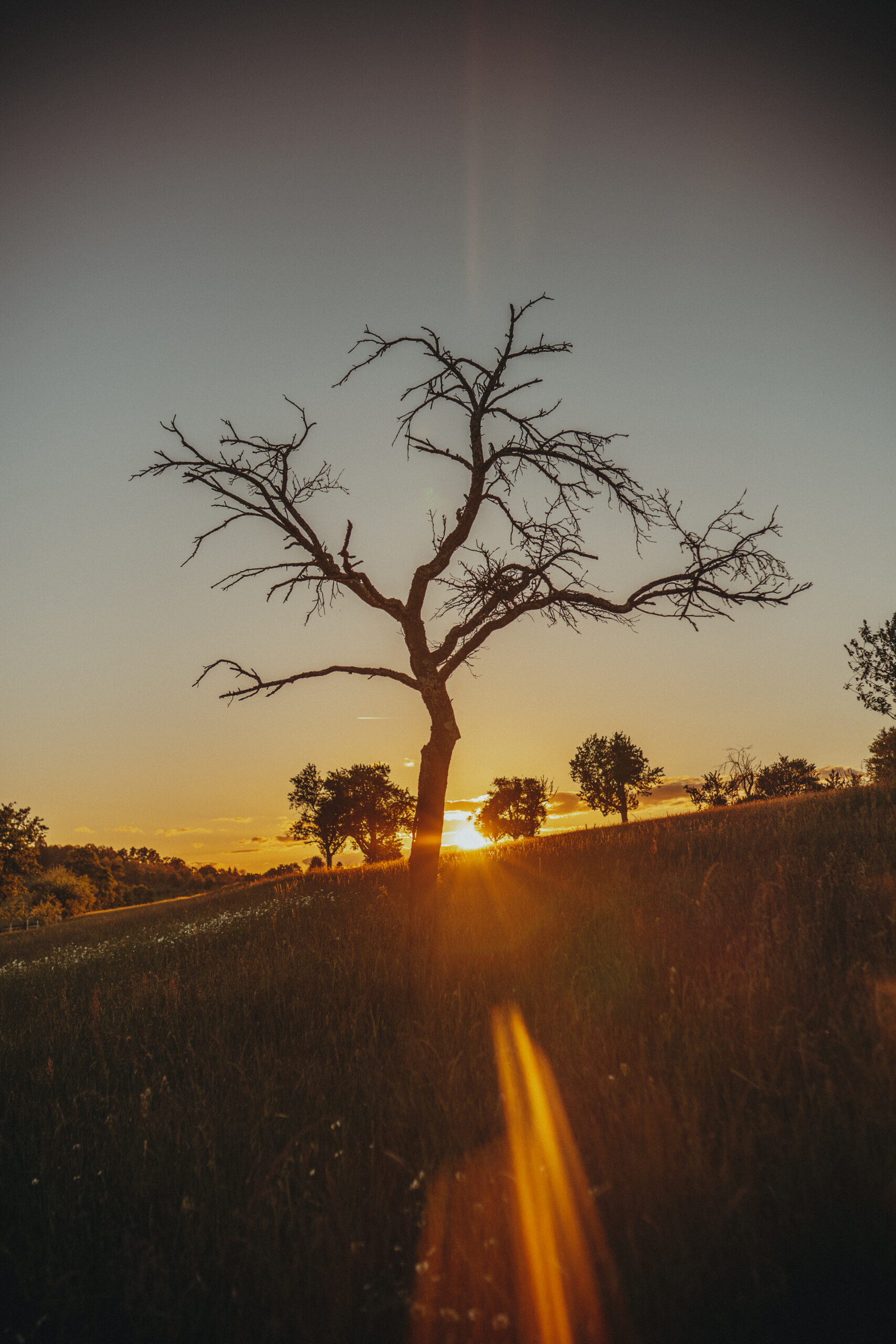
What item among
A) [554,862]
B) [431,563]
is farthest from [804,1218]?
[554,862]

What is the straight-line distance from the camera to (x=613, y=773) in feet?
164

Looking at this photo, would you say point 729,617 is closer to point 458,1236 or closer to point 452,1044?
point 452,1044

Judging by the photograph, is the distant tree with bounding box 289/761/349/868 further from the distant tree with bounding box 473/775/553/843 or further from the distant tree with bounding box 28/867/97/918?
the distant tree with bounding box 28/867/97/918

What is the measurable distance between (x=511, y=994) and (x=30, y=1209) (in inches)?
115

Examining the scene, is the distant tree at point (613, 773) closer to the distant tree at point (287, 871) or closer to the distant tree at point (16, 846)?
the distant tree at point (287, 871)

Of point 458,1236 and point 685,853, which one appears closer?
point 458,1236

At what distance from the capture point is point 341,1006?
4766 mm

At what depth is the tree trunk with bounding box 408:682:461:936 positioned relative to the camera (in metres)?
6.81

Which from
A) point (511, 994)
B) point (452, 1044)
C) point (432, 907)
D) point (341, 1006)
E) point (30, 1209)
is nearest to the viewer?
point (30, 1209)

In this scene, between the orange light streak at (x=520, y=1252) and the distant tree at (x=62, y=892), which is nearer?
the orange light streak at (x=520, y=1252)

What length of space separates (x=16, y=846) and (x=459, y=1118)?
228ft

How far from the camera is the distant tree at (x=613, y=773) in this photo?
164 ft

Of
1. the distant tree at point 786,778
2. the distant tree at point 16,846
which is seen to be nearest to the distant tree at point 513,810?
the distant tree at point 786,778

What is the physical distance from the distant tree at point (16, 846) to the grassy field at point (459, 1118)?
208 ft
